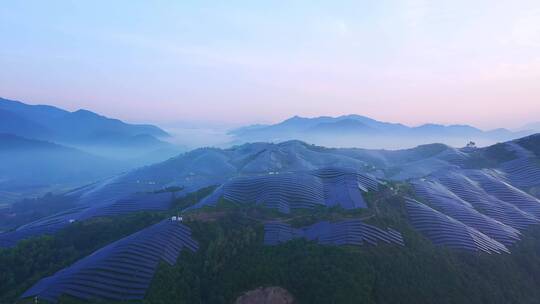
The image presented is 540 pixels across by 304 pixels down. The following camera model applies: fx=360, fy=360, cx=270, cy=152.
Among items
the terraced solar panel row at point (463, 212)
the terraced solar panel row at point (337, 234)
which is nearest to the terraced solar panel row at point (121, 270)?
the terraced solar panel row at point (337, 234)

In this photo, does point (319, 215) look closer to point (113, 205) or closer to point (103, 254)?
point (103, 254)

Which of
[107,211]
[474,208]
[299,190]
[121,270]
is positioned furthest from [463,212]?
[107,211]

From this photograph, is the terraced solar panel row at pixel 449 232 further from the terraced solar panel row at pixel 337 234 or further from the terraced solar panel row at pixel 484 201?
the terraced solar panel row at pixel 484 201

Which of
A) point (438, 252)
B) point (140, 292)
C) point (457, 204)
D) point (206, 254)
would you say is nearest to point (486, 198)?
point (457, 204)

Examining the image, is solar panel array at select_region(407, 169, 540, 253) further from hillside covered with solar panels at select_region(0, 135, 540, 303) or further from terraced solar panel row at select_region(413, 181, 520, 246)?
hillside covered with solar panels at select_region(0, 135, 540, 303)

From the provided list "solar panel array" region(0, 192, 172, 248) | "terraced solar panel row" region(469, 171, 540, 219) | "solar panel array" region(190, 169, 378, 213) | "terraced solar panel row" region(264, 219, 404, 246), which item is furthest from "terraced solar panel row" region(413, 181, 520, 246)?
"solar panel array" region(0, 192, 172, 248)

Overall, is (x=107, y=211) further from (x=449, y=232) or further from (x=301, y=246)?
(x=449, y=232)
